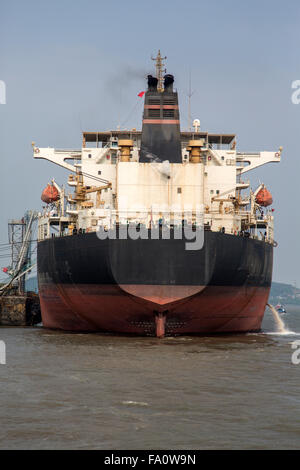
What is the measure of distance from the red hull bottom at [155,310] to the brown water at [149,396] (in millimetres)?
1508

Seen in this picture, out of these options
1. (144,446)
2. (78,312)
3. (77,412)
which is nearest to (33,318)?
(78,312)

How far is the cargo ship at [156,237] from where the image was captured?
27469mm

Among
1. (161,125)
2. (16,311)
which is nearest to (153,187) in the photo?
(161,125)

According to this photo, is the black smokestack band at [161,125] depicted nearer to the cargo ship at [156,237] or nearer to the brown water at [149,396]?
the cargo ship at [156,237]

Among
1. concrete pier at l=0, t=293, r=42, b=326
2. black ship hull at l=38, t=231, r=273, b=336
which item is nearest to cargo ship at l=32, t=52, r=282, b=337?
black ship hull at l=38, t=231, r=273, b=336

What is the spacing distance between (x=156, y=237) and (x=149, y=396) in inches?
469

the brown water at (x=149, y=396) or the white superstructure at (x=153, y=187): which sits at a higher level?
the white superstructure at (x=153, y=187)

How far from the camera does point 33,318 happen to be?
138 ft

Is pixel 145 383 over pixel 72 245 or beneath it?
beneath

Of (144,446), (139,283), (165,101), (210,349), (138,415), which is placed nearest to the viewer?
(144,446)

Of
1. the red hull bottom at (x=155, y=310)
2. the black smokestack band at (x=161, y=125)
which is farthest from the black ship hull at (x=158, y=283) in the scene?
the black smokestack band at (x=161, y=125)

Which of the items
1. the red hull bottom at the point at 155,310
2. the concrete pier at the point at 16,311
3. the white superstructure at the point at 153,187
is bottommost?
the concrete pier at the point at 16,311

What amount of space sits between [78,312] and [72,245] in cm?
345

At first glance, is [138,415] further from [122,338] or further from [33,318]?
[33,318]
